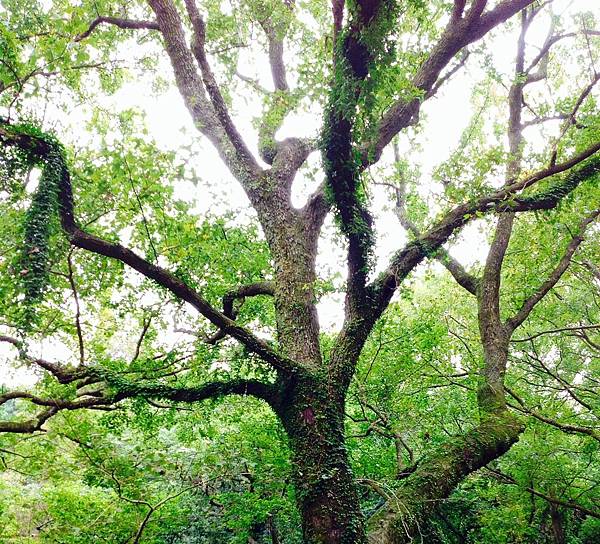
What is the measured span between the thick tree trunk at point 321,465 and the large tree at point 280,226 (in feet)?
0.05

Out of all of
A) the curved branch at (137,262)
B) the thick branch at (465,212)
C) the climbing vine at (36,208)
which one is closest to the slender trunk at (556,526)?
the thick branch at (465,212)

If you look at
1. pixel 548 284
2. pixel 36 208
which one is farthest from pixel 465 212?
pixel 36 208

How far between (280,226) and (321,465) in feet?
8.52

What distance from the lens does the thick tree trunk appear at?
346 centimetres

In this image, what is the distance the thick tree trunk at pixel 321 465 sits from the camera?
346 centimetres

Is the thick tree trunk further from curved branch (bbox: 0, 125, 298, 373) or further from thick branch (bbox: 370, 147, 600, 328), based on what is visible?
thick branch (bbox: 370, 147, 600, 328)

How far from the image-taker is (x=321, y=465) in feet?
12.0

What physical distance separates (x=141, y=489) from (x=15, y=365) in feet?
8.72

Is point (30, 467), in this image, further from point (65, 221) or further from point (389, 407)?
point (389, 407)

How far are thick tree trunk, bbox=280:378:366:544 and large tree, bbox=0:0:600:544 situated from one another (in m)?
0.01

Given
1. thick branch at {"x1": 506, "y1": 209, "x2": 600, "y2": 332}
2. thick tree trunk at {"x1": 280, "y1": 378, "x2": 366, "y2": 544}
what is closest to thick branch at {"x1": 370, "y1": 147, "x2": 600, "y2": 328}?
thick tree trunk at {"x1": 280, "y1": 378, "x2": 366, "y2": 544}

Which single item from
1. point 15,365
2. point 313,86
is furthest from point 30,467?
point 313,86

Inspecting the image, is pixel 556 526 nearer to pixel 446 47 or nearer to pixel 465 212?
pixel 465 212

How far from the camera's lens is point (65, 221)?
12.1 ft
